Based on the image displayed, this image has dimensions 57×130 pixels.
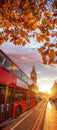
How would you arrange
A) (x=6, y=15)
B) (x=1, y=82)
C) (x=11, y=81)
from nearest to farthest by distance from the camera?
(x=6, y=15) < (x=1, y=82) < (x=11, y=81)

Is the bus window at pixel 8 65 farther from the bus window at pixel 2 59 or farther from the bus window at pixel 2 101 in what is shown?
the bus window at pixel 2 101

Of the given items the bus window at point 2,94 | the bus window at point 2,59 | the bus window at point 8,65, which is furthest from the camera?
the bus window at point 8,65

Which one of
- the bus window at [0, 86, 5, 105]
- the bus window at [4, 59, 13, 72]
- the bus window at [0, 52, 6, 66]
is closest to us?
the bus window at [0, 86, 5, 105]

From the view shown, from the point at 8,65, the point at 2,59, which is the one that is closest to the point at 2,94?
the point at 2,59

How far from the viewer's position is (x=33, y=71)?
589 ft

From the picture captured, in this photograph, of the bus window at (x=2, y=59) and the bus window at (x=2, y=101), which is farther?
the bus window at (x=2, y=59)

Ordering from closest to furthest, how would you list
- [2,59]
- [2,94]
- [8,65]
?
[2,94] → [2,59] → [8,65]

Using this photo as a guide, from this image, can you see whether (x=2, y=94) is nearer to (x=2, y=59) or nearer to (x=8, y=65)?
(x=2, y=59)

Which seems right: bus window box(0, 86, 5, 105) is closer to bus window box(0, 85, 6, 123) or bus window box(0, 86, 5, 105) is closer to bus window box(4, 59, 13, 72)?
bus window box(0, 85, 6, 123)

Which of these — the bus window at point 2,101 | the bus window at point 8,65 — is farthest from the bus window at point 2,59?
the bus window at point 2,101

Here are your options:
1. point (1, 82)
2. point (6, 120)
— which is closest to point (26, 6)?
point (1, 82)

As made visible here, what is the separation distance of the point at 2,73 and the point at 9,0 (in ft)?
21.5

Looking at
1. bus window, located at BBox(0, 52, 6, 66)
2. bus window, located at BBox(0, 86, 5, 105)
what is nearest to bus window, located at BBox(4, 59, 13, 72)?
bus window, located at BBox(0, 52, 6, 66)

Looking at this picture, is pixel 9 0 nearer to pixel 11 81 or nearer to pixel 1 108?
pixel 1 108
